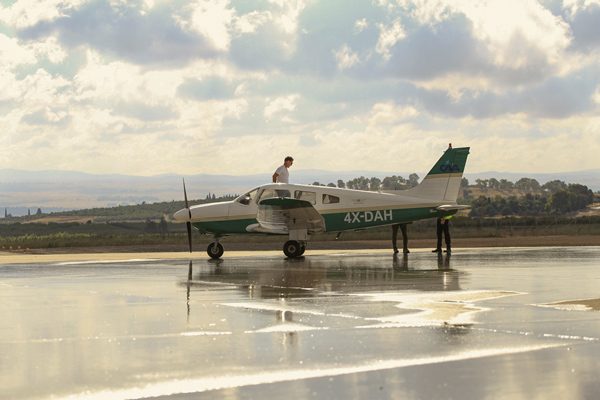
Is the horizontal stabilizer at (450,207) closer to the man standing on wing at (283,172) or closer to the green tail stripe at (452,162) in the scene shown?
the green tail stripe at (452,162)

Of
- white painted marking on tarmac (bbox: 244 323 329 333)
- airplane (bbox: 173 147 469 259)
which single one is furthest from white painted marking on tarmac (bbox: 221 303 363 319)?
airplane (bbox: 173 147 469 259)

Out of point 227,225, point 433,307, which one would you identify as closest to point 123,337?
point 433,307

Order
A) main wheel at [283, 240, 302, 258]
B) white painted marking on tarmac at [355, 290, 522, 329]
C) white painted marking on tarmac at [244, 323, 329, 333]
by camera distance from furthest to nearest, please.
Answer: main wheel at [283, 240, 302, 258]
white painted marking on tarmac at [355, 290, 522, 329]
white painted marking on tarmac at [244, 323, 329, 333]

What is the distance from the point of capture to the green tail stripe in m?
29.3

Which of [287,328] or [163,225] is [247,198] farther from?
[163,225]

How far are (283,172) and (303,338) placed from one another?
60.4 feet

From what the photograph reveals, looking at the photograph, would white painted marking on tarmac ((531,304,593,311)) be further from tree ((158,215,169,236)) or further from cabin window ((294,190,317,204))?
tree ((158,215,169,236))

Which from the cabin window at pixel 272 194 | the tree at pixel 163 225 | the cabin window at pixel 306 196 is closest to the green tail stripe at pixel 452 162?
the cabin window at pixel 306 196

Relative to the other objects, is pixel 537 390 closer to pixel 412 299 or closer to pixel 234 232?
pixel 412 299

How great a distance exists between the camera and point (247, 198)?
94.8ft

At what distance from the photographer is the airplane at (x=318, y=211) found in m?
27.9

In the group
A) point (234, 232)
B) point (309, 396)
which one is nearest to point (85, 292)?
point (309, 396)

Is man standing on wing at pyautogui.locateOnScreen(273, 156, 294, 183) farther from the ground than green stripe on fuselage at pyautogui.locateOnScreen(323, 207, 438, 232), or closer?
farther from the ground

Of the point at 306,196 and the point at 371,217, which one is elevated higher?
the point at 306,196
